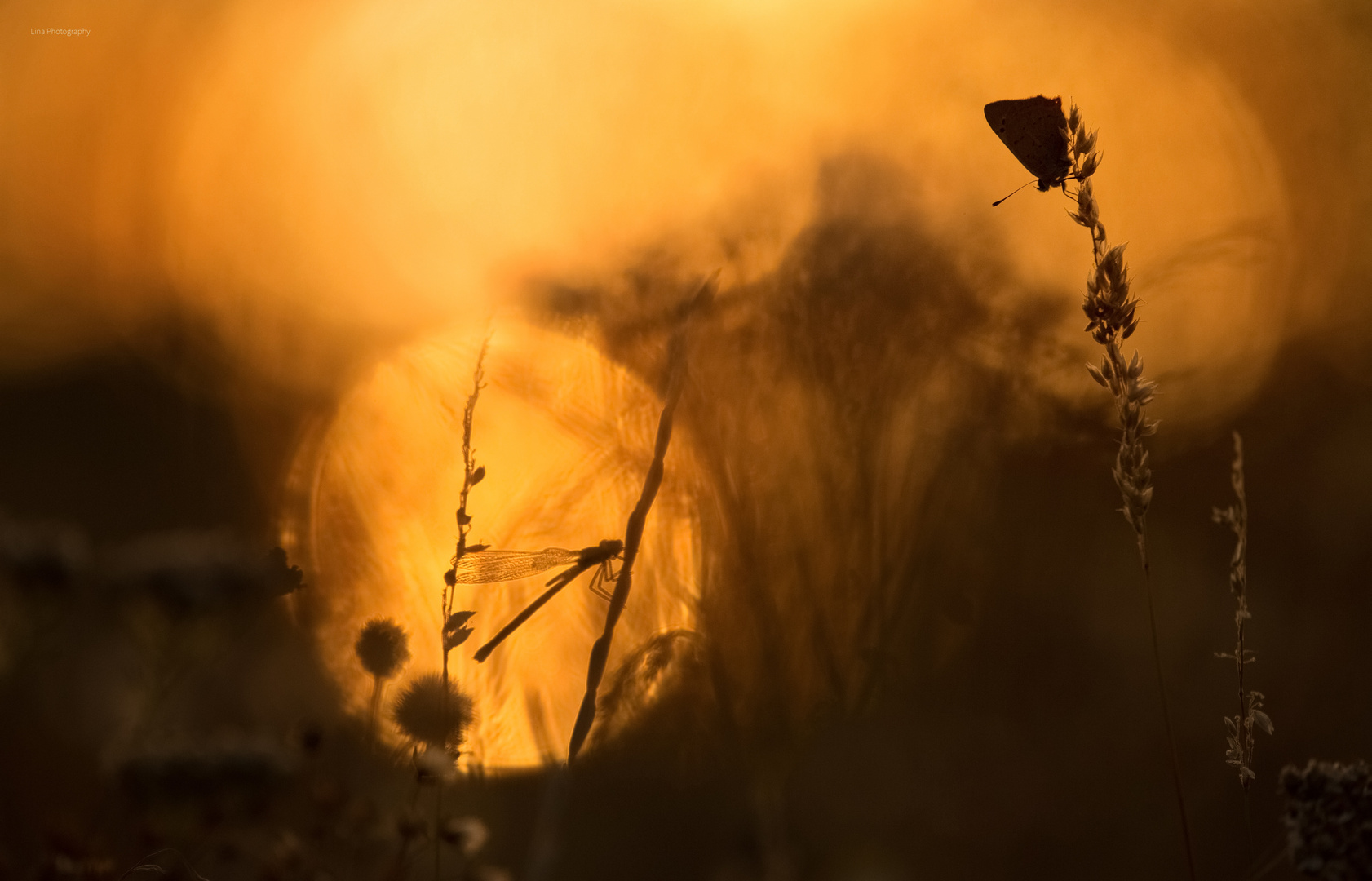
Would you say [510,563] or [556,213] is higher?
[556,213]

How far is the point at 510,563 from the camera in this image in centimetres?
229

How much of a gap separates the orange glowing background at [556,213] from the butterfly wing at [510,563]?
0.23m

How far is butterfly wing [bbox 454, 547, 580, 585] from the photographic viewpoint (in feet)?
7.27

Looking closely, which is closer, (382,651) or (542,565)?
(382,651)

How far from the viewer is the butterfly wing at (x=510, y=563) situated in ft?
7.27

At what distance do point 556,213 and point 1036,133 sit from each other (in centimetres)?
211

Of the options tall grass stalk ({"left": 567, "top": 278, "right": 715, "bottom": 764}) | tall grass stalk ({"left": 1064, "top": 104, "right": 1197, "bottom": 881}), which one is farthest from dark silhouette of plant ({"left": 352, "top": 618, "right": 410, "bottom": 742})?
tall grass stalk ({"left": 1064, "top": 104, "right": 1197, "bottom": 881})

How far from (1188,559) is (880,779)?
189 cm

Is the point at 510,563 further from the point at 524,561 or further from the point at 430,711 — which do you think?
the point at 430,711

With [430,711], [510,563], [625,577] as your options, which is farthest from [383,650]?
[625,577]

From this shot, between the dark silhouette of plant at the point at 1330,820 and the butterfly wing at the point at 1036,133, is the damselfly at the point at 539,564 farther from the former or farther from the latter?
the dark silhouette of plant at the point at 1330,820

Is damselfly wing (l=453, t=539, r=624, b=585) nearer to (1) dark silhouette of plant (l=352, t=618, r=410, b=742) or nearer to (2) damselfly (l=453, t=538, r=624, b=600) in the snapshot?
(2) damselfly (l=453, t=538, r=624, b=600)

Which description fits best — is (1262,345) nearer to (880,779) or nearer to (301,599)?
(880,779)

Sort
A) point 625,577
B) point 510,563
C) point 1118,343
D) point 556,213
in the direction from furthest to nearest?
point 556,213
point 510,563
point 625,577
point 1118,343
